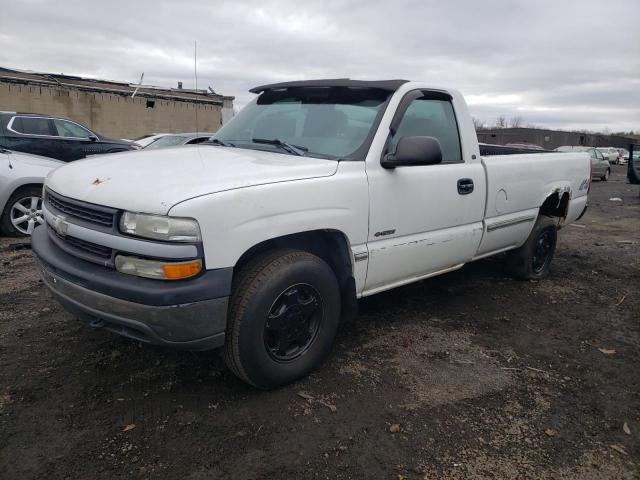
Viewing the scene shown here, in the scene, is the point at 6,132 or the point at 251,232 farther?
the point at 6,132

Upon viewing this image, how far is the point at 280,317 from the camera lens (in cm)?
285

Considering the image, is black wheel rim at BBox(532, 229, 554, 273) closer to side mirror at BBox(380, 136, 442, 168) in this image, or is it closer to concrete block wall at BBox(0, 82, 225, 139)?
side mirror at BBox(380, 136, 442, 168)

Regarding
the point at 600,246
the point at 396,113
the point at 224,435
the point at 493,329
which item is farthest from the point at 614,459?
the point at 600,246

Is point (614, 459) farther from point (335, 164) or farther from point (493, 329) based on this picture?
point (335, 164)

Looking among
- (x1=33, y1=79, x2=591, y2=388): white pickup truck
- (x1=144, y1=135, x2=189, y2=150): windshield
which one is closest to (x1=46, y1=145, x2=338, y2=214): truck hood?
(x1=33, y1=79, x2=591, y2=388): white pickup truck

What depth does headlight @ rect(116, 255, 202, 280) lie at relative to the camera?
7.77 feet

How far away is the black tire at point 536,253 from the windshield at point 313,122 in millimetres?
2678

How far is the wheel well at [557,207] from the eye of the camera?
5.38m

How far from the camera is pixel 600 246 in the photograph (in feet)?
25.0

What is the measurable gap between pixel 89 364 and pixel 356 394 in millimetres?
1740

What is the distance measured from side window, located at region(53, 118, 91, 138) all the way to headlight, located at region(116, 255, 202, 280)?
26.0 ft

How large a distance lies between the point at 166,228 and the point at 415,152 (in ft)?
5.39

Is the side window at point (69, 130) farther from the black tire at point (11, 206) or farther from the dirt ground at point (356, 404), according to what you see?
the dirt ground at point (356, 404)

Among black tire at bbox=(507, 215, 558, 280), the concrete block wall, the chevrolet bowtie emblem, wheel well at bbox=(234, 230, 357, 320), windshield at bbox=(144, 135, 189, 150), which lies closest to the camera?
the chevrolet bowtie emblem
